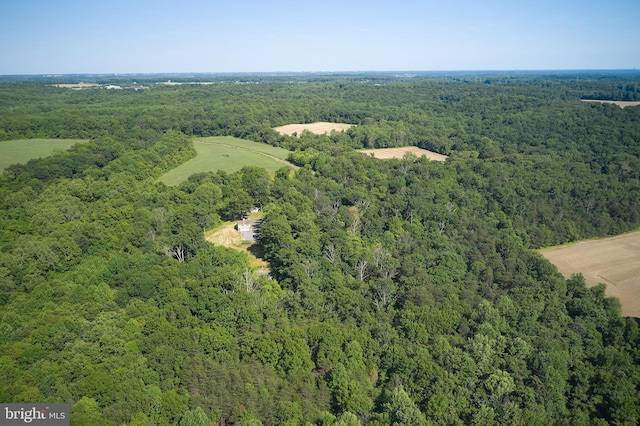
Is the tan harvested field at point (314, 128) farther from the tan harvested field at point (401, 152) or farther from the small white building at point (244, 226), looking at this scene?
the small white building at point (244, 226)

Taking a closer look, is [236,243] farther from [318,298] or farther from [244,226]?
[318,298]

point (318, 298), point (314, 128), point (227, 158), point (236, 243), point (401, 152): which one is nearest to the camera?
point (318, 298)

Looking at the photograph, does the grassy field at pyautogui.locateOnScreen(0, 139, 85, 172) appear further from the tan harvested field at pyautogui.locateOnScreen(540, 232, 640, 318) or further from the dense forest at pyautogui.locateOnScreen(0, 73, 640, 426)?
the tan harvested field at pyautogui.locateOnScreen(540, 232, 640, 318)

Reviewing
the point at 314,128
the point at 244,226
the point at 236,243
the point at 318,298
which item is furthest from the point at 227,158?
the point at 318,298

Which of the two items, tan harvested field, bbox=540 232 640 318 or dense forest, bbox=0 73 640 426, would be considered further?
tan harvested field, bbox=540 232 640 318

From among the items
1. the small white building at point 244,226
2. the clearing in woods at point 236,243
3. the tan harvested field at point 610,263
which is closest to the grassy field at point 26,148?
the clearing in woods at point 236,243

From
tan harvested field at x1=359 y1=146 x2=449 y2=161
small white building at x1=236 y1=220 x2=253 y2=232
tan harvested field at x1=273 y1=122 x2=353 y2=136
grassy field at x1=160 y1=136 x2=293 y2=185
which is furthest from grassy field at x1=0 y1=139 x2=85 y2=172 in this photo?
tan harvested field at x1=359 y1=146 x2=449 y2=161

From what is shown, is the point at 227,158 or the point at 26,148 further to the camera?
the point at 227,158
